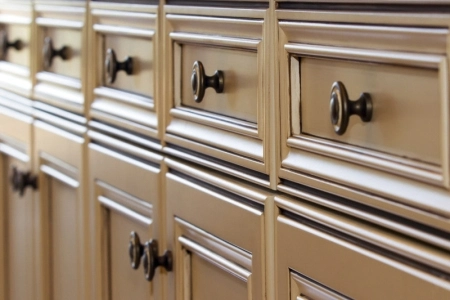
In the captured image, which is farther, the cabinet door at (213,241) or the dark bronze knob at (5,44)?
the dark bronze knob at (5,44)

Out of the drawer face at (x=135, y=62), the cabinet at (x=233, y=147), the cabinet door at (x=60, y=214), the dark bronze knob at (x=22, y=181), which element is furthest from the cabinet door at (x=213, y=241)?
the dark bronze knob at (x=22, y=181)

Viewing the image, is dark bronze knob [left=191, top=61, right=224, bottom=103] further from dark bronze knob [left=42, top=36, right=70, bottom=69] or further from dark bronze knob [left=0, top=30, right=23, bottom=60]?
dark bronze knob [left=0, top=30, right=23, bottom=60]

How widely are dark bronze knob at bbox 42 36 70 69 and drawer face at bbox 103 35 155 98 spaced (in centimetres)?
12

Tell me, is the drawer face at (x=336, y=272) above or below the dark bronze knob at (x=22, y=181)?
above

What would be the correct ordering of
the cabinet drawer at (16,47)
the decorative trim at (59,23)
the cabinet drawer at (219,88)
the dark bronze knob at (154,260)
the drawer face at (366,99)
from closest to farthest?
the drawer face at (366,99), the cabinet drawer at (219,88), the dark bronze knob at (154,260), the decorative trim at (59,23), the cabinet drawer at (16,47)

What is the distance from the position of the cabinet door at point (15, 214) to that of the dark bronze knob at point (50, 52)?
120mm

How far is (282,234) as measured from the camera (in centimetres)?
65

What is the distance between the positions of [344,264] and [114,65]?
44 cm

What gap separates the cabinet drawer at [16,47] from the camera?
119 cm

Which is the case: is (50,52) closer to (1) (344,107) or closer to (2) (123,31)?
(2) (123,31)

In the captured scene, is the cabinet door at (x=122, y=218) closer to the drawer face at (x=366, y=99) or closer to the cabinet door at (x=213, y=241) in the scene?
the cabinet door at (x=213, y=241)

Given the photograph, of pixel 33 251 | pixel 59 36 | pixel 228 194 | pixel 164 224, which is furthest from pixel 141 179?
pixel 33 251

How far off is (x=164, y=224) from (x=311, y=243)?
284mm

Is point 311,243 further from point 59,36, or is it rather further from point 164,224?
point 59,36
